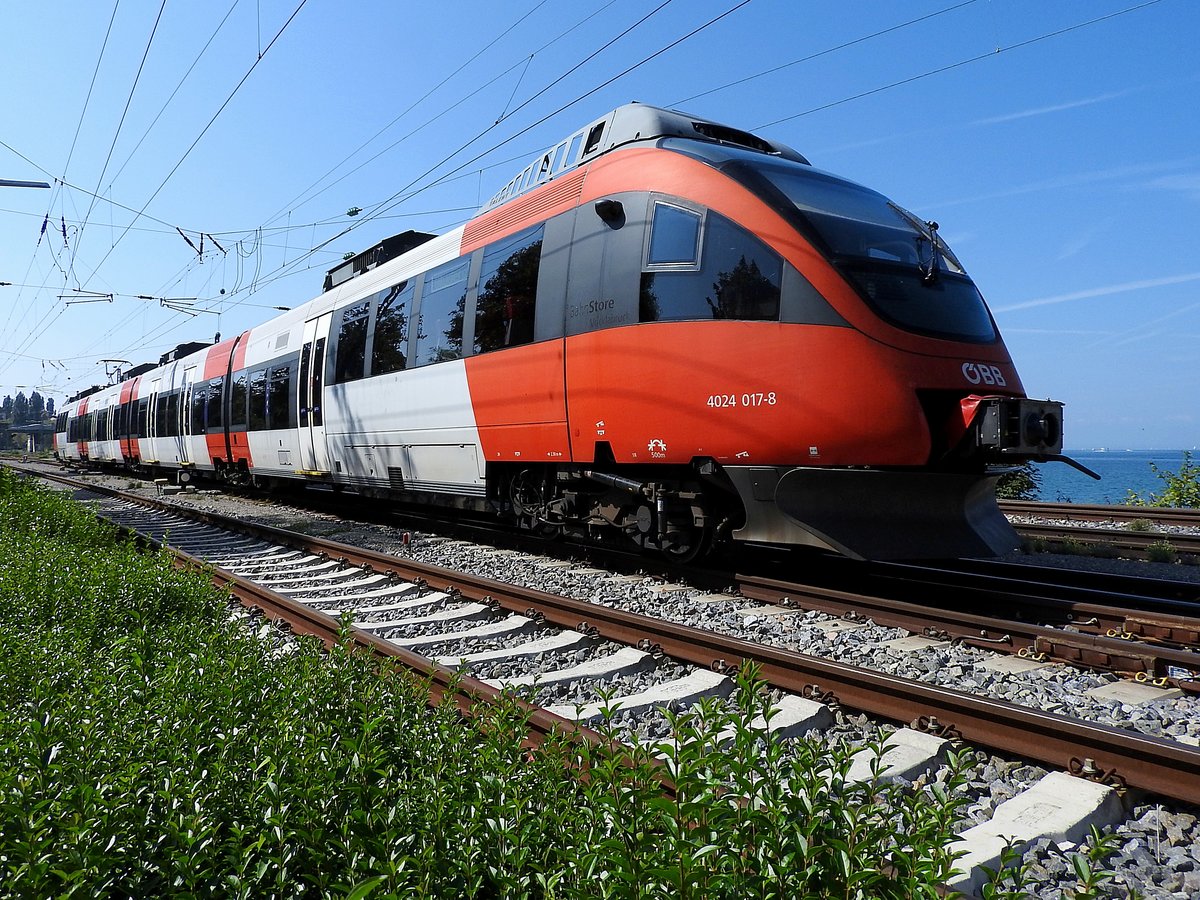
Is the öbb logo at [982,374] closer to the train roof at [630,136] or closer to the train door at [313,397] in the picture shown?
the train roof at [630,136]

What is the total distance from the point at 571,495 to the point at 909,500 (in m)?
3.23

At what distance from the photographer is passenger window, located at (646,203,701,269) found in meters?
6.12

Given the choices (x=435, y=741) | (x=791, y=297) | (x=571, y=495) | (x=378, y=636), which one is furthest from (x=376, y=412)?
(x=435, y=741)

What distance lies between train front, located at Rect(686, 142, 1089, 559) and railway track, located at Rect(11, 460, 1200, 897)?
0.70 m

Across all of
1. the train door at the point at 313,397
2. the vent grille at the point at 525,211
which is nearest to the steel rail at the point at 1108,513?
the vent grille at the point at 525,211

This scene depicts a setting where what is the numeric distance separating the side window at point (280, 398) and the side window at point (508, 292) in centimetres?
678

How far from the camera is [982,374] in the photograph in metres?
5.88

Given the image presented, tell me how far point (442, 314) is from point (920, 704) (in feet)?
23.2

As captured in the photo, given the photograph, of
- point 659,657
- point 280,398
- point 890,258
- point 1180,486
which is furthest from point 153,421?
point 1180,486

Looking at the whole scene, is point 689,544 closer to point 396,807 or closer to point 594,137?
point 594,137

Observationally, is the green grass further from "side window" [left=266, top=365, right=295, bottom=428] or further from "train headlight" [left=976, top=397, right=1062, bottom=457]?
"side window" [left=266, top=365, right=295, bottom=428]

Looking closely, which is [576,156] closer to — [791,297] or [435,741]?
[791,297]

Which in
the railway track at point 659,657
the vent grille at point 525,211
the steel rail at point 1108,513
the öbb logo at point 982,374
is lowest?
the railway track at point 659,657

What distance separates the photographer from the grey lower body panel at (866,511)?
5.55 m
